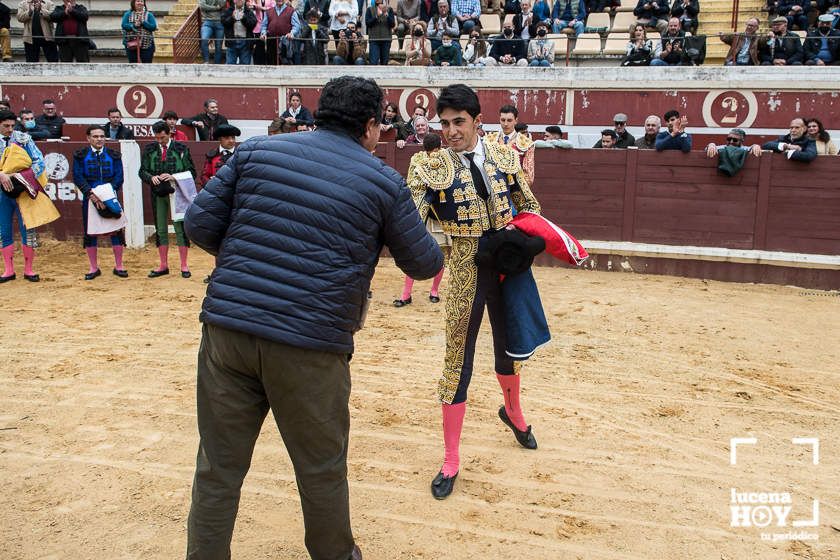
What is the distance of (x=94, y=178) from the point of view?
7.61 meters

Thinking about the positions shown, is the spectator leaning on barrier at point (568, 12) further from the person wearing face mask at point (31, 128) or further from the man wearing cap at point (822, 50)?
the person wearing face mask at point (31, 128)

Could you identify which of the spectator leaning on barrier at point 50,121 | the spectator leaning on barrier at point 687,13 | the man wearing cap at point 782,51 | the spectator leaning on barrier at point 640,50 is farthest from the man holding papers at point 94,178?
the spectator leaning on barrier at point 687,13

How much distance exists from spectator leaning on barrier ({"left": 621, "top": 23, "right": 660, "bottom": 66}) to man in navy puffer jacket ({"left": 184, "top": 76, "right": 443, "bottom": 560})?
9128 mm

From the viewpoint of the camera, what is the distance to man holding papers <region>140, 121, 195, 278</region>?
24.8ft

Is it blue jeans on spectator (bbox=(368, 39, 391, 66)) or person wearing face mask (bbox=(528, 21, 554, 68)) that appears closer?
person wearing face mask (bbox=(528, 21, 554, 68))

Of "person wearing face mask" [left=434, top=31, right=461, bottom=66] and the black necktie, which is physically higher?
"person wearing face mask" [left=434, top=31, right=461, bottom=66]

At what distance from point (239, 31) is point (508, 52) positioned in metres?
4.31

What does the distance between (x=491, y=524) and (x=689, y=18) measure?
10.3m

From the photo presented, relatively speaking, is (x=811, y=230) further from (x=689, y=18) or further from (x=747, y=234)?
(x=689, y=18)

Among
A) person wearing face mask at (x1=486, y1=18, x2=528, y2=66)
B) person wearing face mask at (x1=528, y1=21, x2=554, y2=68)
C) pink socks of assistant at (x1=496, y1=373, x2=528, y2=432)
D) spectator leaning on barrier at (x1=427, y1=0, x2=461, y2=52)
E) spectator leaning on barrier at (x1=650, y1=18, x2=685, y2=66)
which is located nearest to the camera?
pink socks of assistant at (x1=496, y1=373, x2=528, y2=432)

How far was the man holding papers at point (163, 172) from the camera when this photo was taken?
7562 mm

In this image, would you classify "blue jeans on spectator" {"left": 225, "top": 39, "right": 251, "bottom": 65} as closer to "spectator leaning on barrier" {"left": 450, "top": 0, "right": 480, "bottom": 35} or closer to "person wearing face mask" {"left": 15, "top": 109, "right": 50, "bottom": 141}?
"person wearing face mask" {"left": 15, "top": 109, "right": 50, "bottom": 141}

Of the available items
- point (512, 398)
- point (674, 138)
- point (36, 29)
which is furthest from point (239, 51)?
point (512, 398)
